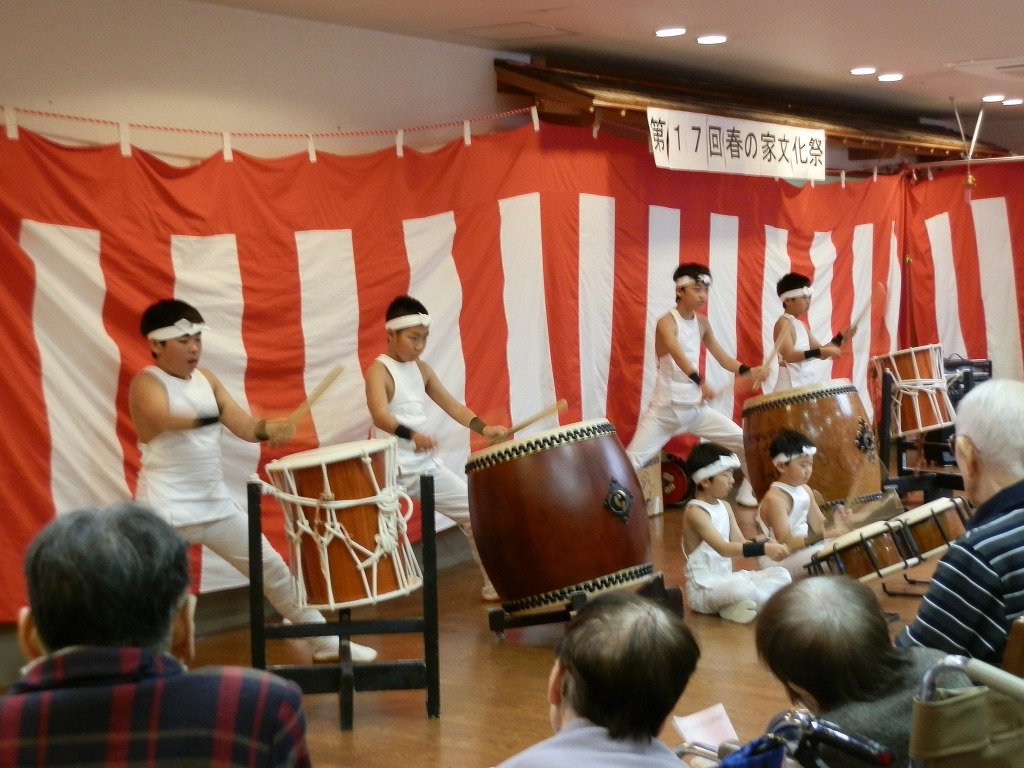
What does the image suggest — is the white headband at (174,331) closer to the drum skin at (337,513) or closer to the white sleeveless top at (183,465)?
the white sleeveless top at (183,465)

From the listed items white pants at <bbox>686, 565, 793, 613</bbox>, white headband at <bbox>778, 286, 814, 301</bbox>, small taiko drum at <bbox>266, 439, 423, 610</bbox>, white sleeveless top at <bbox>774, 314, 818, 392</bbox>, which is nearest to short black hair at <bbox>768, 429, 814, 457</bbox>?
white pants at <bbox>686, 565, 793, 613</bbox>

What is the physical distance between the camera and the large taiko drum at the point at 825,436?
513 cm

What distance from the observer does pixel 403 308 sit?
4.68 meters

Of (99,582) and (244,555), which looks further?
(244,555)

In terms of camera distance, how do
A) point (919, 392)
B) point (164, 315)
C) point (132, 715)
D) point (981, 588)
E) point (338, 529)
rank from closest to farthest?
point (132, 715)
point (981, 588)
point (338, 529)
point (164, 315)
point (919, 392)

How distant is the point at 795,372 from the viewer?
6.88m

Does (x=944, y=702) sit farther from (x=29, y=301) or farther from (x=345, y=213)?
(x=345, y=213)

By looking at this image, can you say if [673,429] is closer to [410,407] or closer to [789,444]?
[789,444]

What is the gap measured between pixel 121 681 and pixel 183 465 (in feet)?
8.93

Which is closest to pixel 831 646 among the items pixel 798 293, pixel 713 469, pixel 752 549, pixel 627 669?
pixel 627 669

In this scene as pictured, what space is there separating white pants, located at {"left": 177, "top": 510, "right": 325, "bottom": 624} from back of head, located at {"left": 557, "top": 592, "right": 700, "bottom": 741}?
2499 mm

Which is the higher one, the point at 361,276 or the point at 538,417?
the point at 361,276

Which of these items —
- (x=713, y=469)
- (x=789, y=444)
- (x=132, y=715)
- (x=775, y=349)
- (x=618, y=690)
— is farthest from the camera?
(x=775, y=349)

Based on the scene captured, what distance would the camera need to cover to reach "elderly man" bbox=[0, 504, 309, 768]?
133 cm
